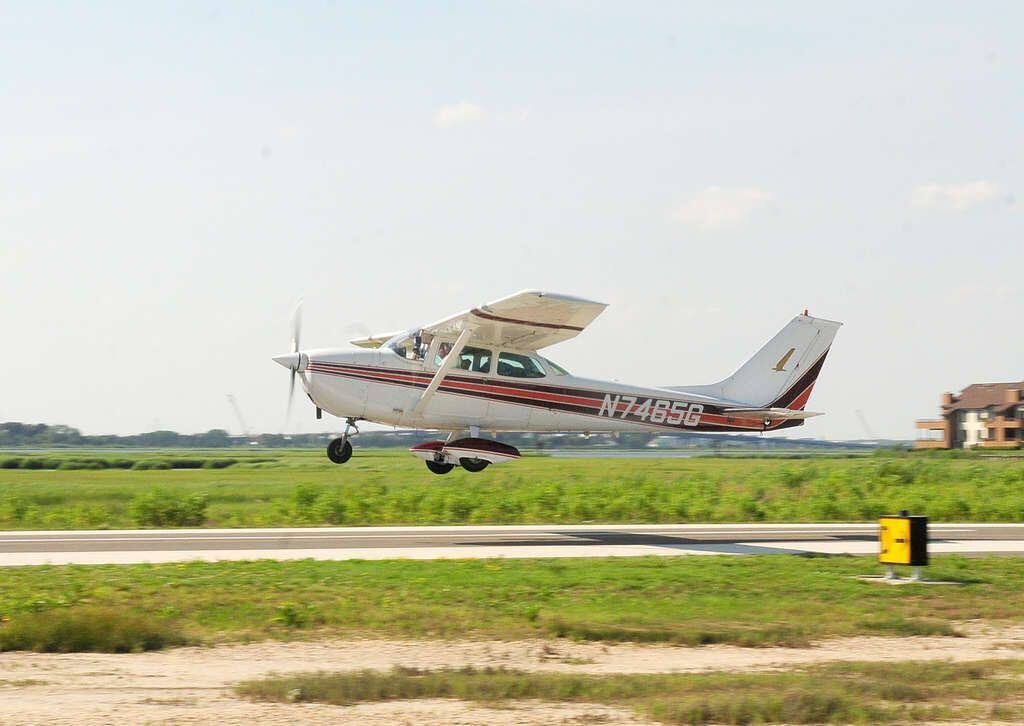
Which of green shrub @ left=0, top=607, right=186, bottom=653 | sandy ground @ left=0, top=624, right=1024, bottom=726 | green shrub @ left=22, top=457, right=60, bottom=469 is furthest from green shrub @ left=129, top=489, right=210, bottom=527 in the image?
green shrub @ left=22, top=457, right=60, bottom=469

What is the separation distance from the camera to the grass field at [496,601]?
45.1 feet

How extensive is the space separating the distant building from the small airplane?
7521 centimetres

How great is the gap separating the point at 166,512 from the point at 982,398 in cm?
8513

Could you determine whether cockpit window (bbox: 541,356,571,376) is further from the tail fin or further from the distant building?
the distant building

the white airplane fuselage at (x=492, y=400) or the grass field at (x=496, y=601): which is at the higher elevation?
the white airplane fuselage at (x=492, y=400)

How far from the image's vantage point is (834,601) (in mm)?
16047

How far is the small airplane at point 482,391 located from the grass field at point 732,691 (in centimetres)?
1116

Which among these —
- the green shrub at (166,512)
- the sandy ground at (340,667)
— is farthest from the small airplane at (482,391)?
the sandy ground at (340,667)

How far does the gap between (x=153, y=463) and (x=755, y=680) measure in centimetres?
5622

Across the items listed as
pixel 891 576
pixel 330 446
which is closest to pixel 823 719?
pixel 891 576

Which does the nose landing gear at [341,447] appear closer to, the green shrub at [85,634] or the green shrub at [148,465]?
the green shrub at [85,634]

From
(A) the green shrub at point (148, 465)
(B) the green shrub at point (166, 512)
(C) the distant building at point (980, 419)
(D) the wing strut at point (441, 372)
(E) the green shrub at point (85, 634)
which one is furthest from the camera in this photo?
(C) the distant building at point (980, 419)

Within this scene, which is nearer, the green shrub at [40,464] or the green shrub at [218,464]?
the green shrub at [40,464]

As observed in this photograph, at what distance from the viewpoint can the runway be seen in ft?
66.3
